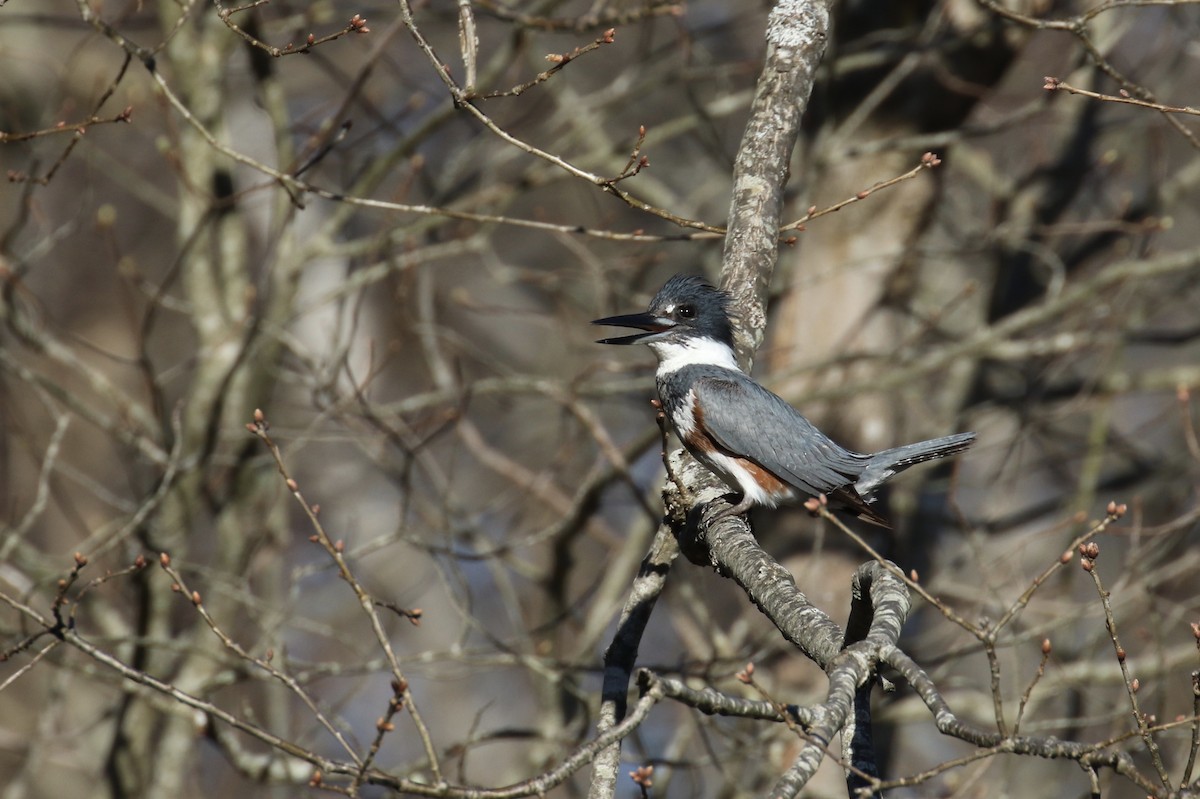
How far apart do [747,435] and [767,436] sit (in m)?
0.07

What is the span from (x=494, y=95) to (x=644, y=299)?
10.7 feet

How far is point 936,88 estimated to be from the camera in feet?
18.1

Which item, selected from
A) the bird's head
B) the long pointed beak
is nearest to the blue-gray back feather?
the bird's head

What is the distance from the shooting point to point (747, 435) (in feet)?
11.9

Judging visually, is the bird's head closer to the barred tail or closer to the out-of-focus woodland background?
the out-of-focus woodland background

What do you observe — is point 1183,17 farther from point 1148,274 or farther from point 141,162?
point 141,162

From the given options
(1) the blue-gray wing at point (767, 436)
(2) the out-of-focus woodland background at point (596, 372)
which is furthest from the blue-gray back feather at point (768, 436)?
(2) the out-of-focus woodland background at point (596, 372)

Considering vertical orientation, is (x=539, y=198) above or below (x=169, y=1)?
above

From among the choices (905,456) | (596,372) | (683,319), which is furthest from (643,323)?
(596,372)

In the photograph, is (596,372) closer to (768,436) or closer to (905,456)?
(768,436)

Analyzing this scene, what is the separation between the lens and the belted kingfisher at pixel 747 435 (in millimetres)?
3574

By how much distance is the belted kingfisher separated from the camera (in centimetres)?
357

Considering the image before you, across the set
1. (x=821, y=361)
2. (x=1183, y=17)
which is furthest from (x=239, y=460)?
(x=1183, y=17)

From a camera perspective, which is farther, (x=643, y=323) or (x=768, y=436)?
(x=643, y=323)
